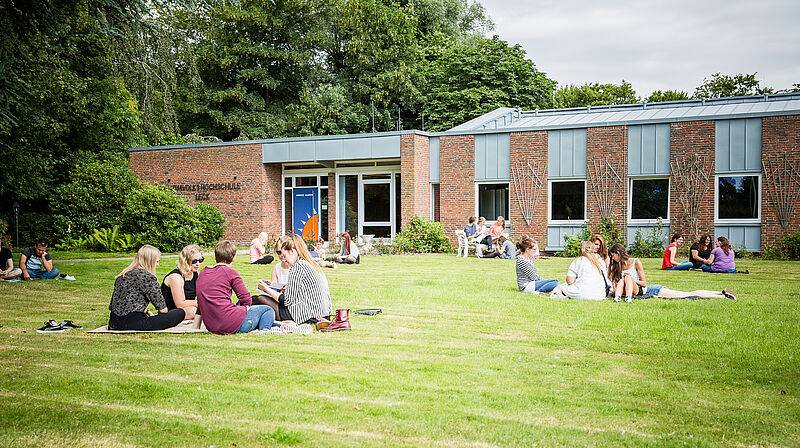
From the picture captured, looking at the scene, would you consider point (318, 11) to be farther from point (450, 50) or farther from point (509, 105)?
point (509, 105)

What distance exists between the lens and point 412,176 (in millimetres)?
23797

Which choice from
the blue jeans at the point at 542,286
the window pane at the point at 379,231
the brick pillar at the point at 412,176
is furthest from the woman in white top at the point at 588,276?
the window pane at the point at 379,231

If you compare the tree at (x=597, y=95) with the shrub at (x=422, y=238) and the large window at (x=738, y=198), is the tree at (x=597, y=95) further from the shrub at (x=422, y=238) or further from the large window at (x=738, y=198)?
the large window at (x=738, y=198)

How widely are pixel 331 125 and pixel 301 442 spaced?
34.5 m

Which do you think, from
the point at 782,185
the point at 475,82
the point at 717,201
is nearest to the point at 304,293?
the point at 717,201

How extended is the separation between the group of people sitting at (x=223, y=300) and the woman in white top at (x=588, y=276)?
14.5 ft

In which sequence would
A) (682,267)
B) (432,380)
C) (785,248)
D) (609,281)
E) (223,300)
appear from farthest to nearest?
(785,248) → (682,267) → (609,281) → (223,300) → (432,380)

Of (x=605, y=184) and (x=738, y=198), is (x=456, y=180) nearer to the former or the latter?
(x=605, y=184)

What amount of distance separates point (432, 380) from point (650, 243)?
55.7 ft

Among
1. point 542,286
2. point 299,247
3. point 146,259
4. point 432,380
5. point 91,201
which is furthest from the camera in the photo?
point 91,201

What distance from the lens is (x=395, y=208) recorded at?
2566 centimetres

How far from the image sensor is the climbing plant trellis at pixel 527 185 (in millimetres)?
22750

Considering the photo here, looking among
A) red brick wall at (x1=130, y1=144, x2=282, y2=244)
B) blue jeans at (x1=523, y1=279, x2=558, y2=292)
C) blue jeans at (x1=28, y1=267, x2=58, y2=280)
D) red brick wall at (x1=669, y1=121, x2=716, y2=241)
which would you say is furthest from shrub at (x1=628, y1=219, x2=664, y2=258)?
blue jeans at (x1=28, y1=267, x2=58, y2=280)

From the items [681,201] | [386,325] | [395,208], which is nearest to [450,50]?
[395,208]
